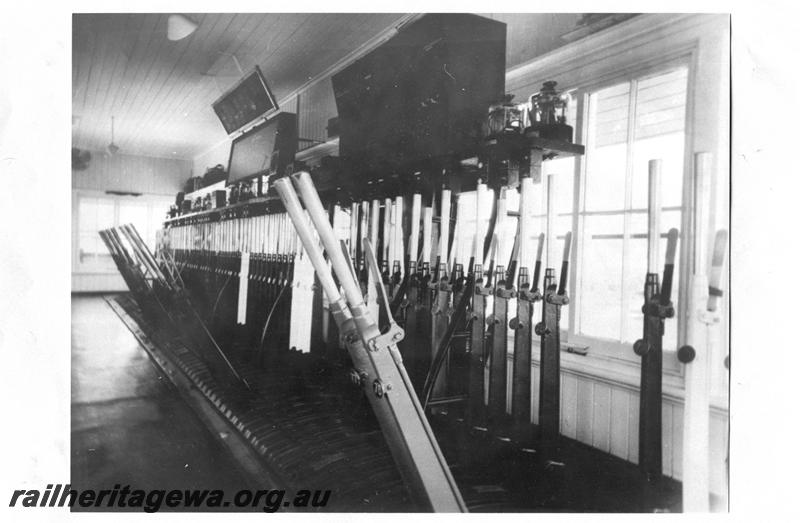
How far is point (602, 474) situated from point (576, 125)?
51.1 inches

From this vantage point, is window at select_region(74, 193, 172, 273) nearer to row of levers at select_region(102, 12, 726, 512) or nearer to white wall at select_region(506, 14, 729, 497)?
row of levers at select_region(102, 12, 726, 512)

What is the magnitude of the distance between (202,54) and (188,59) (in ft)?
0.49

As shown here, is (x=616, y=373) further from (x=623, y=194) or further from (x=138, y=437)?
(x=138, y=437)

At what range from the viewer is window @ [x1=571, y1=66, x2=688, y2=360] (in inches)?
68.6

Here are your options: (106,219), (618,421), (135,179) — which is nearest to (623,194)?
(618,421)

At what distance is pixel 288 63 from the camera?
3.60 metres

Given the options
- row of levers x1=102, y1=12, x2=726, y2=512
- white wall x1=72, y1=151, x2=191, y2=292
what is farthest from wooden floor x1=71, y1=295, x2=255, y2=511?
white wall x1=72, y1=151, x2=191, y2=292

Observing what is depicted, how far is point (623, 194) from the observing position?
6.34 feet

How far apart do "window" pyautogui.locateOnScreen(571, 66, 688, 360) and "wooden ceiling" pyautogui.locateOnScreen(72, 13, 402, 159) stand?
4.71 ft

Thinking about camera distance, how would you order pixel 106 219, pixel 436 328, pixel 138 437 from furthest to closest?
pixel 106 219
pixel 138 437
pixel 436 328

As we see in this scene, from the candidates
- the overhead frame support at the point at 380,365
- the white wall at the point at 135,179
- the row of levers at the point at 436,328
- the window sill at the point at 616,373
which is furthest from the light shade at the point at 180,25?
the white wall at the point at 135,179

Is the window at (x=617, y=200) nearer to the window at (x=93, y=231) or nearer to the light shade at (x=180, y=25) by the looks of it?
the light shade at (x=180, y=25)
